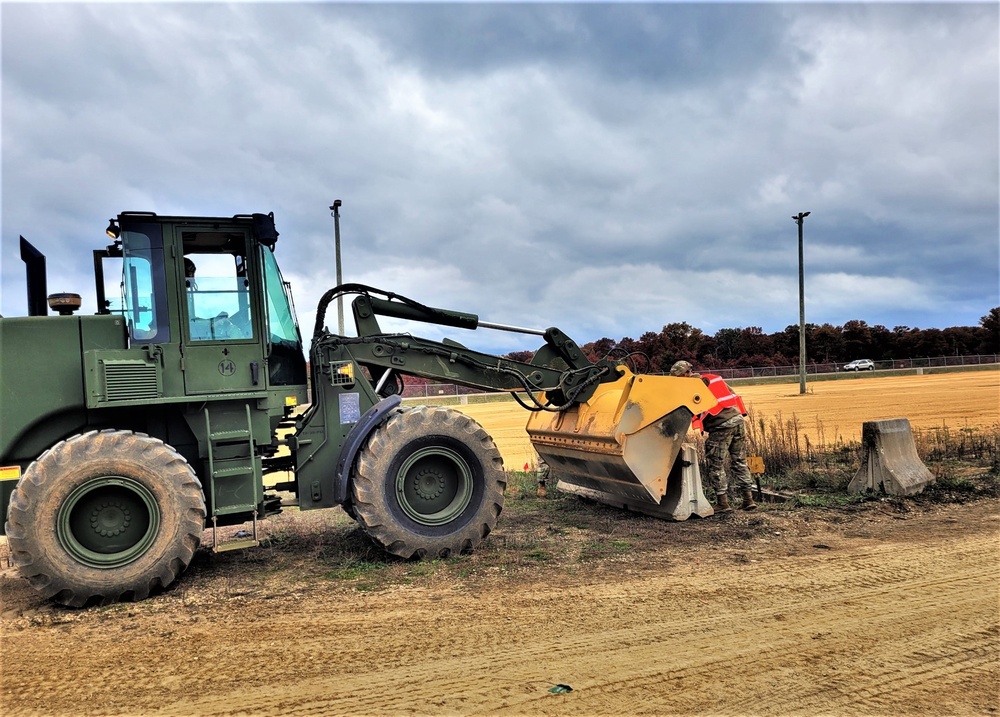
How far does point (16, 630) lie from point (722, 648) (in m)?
4.95

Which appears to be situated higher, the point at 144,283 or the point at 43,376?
the point at 144,283

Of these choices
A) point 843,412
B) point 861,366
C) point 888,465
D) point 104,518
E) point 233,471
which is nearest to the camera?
point 104,518

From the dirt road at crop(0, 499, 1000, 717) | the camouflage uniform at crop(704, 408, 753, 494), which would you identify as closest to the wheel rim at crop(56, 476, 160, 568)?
the dirt road at crop(0, 499, 1000, 717)

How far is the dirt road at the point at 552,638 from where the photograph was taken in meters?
3.82

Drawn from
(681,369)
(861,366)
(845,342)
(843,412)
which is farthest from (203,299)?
(845,342)

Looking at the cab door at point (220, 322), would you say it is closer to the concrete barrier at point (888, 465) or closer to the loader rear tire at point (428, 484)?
the loader rear tire at point (428, 484)

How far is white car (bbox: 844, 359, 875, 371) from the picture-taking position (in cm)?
6378

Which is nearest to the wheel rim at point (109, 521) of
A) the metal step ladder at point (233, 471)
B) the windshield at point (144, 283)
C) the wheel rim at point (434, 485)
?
the metal step ladder at point (233, 471)

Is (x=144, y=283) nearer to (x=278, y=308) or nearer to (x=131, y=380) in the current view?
(x=131, y=380)

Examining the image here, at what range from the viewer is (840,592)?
17.9ft

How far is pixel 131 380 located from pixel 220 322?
92 cm

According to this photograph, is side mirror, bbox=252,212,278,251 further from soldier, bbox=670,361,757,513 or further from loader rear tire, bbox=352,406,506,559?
soldier, bbox=670,361,757,513

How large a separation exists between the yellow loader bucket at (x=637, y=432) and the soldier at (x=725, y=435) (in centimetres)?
82

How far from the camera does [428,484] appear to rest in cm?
685
